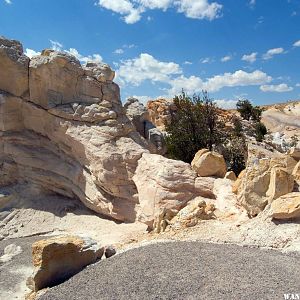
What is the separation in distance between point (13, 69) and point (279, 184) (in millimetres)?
17222

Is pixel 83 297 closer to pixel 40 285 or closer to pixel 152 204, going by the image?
pixel 40 285

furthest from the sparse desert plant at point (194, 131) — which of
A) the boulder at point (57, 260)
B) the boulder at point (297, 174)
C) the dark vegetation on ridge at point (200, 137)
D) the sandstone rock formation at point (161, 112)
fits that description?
the sandstone rock formation at point (161, 112)

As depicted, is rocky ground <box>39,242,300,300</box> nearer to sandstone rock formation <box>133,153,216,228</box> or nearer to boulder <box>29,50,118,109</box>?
sandstone rock formation <box>133,153,216,228</box>

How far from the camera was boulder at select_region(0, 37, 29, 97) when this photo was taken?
22.9m

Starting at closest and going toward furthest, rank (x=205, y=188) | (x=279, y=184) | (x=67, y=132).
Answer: (x=279, y=184), (x=205, y=188), (x=67, y=132)

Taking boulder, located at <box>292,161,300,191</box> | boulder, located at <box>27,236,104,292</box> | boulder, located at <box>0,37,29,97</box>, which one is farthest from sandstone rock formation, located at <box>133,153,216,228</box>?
boulder, located at <box>0,37,29,97</box>

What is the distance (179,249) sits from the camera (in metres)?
11.8

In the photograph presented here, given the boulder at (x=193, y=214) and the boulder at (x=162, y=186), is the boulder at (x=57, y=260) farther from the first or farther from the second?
the boulder at (x=162, y=186)

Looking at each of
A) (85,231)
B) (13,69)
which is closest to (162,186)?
(85,231)

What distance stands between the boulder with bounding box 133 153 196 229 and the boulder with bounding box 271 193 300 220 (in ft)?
16.0

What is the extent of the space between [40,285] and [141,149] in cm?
1028

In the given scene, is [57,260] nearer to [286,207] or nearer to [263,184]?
[286,207]

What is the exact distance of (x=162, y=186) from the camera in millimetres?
17688

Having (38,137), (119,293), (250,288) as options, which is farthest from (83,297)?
(38,137)
